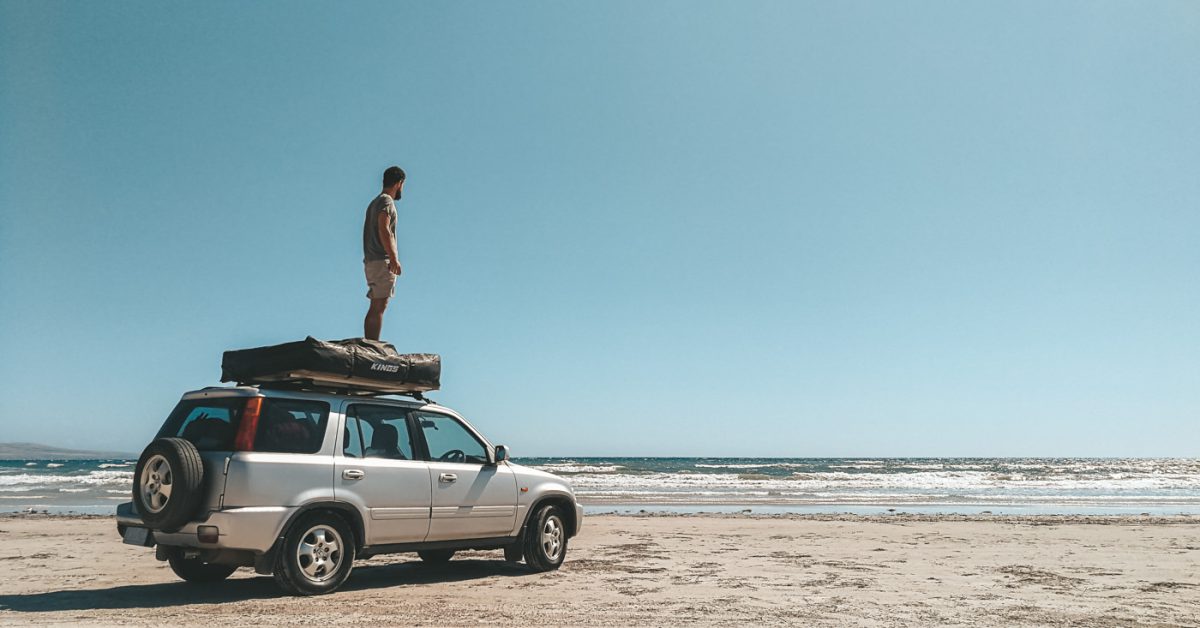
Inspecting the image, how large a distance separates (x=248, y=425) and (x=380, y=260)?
2425 millimetres

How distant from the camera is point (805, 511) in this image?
21156 millimetres

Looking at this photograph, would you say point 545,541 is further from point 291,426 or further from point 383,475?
point 291,426

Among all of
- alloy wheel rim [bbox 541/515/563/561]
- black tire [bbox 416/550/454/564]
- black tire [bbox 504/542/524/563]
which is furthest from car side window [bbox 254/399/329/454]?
black tire [bbox 416/550/454/564]

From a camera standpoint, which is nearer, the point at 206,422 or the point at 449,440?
the point at 206,422

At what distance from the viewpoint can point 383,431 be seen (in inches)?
305

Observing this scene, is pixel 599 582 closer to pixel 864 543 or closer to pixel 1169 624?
pixel 1169 624

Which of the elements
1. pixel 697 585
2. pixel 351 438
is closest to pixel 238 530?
pixel 351 438

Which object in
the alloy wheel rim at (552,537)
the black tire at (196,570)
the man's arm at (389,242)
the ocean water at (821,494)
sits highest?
the man's arm at (389,242)

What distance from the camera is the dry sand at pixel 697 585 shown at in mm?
6449

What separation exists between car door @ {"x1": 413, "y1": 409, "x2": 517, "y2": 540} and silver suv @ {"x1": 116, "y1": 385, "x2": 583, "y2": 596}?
0.5 inches

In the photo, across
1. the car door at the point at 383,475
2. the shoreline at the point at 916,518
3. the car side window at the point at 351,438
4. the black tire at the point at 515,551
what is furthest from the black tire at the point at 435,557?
the shoreline at the point at 916,518

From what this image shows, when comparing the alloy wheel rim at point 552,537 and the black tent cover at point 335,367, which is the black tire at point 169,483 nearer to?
the black tent cover at point 335,367

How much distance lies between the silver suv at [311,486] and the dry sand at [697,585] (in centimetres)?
41

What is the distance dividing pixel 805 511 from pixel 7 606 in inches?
693
